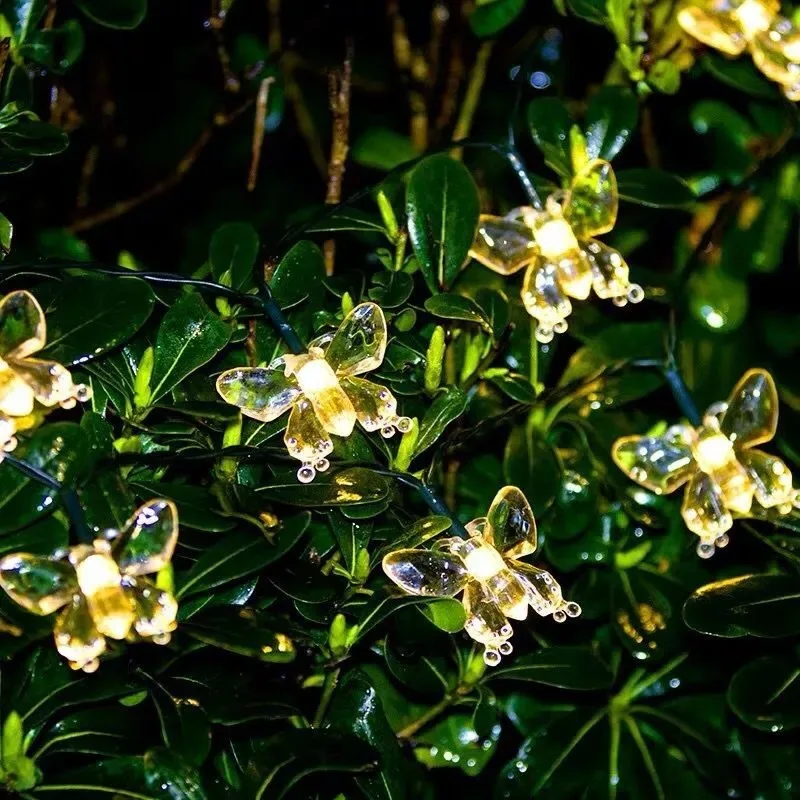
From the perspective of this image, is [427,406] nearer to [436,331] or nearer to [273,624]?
[436,331]

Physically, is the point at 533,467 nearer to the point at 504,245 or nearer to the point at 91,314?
the point at 504,245

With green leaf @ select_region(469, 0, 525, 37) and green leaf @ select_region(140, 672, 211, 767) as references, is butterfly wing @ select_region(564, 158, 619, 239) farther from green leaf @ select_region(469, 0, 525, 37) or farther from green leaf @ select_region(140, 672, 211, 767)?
green leaf @ select_region(140, 672, 211, 767)

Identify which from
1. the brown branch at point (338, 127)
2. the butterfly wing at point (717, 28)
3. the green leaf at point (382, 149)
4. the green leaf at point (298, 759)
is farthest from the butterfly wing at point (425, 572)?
the green leaf at point (382, 149)

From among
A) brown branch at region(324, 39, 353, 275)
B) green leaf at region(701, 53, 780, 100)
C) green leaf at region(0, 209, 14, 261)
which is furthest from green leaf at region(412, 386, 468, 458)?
green leaf at region(701, 53, 780, 100)

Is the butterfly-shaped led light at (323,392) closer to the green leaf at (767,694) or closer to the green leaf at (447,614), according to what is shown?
the green leaf at (447,614)

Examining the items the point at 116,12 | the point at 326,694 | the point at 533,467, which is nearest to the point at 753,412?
the point at 533,467

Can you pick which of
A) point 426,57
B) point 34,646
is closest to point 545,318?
point 34,646
